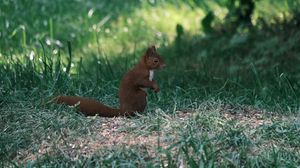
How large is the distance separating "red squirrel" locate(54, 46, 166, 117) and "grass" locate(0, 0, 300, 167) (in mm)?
120

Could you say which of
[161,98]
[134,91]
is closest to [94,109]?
[134,91]

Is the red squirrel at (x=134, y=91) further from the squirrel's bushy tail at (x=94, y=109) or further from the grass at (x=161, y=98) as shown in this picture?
the grass at (x=161, y=98)

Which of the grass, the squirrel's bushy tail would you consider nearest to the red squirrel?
the squirrel's bushy tail

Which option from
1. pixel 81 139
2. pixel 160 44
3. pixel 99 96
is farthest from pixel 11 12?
pixel 81 139

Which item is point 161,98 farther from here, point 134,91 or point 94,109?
point 94,109

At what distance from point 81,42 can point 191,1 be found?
2527 millimetres

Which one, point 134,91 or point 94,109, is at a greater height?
point 134,91

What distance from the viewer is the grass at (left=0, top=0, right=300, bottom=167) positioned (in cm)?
469

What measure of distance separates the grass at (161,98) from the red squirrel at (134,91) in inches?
4.7

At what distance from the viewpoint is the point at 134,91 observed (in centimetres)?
551

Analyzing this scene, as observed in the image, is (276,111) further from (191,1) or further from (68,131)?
(191,1)

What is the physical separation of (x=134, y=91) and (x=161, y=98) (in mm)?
711

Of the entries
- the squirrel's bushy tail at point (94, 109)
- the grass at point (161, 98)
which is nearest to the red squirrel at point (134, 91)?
the squirrel's bushy tail at point (94, 109)

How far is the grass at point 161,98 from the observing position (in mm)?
4688
